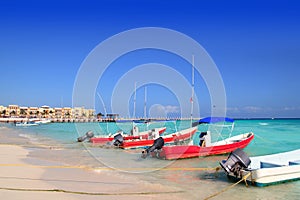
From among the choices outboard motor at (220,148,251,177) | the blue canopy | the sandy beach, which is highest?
the blue canopy

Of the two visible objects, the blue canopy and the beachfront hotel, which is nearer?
the blue canopy

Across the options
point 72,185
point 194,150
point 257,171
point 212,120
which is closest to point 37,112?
point 212,120

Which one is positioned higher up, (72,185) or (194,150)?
(194,150)

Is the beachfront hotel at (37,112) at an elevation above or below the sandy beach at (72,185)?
above

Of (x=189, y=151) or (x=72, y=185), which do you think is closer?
(x=72, y=185)

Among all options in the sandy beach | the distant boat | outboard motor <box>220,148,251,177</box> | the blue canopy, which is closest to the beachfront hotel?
the blue canopy

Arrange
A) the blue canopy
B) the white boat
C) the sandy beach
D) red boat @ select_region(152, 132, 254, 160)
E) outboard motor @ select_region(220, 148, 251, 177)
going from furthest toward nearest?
1. the blue canopy
2. red boat @ select_region(152, 132, 254, 160)
3. outboard motor @ select_region(220, 148, 251, 177)
4. the white boat
5. the sandy beach

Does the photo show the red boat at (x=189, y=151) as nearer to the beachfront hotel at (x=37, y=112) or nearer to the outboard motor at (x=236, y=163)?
the outboard motor at (x=236, y=163)

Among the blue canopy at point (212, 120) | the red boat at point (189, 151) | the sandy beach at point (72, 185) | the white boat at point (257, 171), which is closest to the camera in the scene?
the sandy beach at point (72, 185)

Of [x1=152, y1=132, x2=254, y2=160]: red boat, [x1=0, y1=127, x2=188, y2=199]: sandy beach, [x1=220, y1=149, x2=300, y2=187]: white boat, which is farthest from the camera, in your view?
[x1=152, y1=132, x2=254, y2=160]: red boat

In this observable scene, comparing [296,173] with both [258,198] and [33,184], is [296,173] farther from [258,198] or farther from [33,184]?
[33,184]

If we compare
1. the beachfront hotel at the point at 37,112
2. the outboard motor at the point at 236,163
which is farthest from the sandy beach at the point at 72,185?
the beachfront hotel at the point at 37,112

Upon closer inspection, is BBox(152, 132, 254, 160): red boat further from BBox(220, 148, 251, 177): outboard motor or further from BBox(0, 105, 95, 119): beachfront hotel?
BBox(0, 105, 95, 119): beachfront hotel

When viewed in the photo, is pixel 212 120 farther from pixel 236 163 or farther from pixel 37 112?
pixel 37 112
